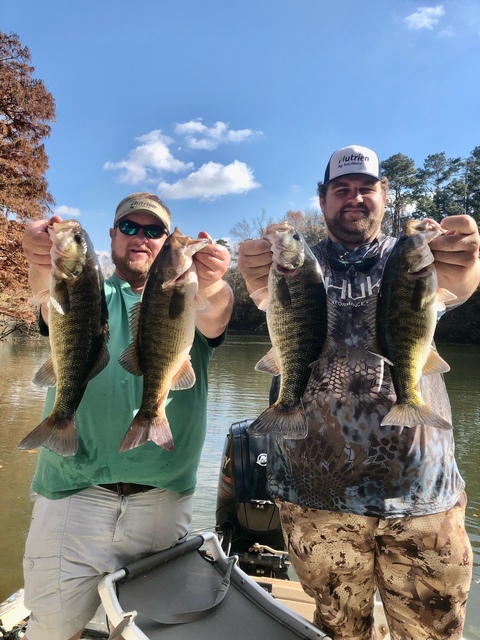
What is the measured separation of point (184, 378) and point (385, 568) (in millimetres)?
1503

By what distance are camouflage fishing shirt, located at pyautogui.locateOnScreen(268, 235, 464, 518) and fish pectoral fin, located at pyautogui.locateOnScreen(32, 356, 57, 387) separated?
1.37 m

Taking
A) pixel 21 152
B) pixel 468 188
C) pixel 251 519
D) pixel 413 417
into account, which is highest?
pixel 468 188

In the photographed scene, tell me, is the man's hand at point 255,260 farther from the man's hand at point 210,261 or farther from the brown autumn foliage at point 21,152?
the brown autumn foliage at point 21,152

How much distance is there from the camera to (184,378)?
2.59m

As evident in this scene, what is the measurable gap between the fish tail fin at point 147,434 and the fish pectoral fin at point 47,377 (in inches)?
21.4

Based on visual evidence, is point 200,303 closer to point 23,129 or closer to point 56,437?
point 56,437

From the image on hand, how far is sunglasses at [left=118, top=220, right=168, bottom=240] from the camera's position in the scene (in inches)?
119

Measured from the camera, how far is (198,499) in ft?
25.7

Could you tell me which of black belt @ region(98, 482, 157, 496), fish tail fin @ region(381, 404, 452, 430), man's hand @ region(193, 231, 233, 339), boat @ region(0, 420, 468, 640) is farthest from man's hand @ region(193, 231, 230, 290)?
boat @ region(0, 420, 468, 640)

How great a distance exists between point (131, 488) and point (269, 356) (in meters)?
1.19

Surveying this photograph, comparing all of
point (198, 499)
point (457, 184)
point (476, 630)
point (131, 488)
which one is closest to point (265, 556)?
point (131, 488)

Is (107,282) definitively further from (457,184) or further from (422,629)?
(457,184)

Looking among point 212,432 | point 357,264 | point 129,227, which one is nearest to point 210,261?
point 129,227

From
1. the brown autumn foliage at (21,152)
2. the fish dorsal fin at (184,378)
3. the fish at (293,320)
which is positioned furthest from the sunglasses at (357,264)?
the brown autumn foliage at (21,152)
